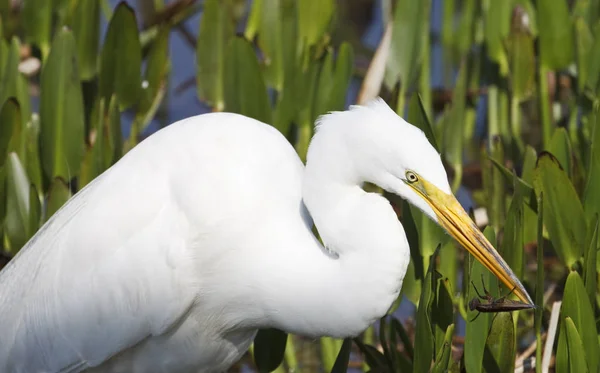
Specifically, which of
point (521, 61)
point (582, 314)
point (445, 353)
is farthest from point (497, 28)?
point (445, 353)

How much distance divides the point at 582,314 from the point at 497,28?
1792 mm

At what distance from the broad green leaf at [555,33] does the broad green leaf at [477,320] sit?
4.19 ft

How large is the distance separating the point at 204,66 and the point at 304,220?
1376 millimetres

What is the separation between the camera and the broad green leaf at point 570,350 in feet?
7.77

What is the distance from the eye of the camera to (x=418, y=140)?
7.10 ft

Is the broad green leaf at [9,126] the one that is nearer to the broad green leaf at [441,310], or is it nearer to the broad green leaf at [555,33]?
the broad green leaf at [441,310]

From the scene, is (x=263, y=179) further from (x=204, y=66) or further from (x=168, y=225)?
(x=204, y=66)

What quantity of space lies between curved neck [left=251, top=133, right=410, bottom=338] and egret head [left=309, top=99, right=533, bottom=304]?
0.19 ft

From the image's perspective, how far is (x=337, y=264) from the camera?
7.84 feet

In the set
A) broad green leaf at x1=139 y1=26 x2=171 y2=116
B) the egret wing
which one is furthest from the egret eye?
broad green leaf at x1=139 y1=26 x2=171 y2=116

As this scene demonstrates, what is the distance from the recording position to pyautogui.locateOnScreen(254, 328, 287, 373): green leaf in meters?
2.88

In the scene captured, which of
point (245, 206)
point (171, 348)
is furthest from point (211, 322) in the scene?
point (245, 206)

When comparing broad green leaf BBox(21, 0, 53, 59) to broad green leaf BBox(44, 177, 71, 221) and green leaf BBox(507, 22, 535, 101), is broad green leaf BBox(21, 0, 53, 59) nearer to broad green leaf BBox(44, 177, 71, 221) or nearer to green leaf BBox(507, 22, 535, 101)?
broad green leaf BBox(44, 177, 71, 221)

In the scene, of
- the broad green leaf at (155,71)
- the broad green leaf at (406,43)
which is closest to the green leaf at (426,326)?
the broad green leaf at (406,43)
